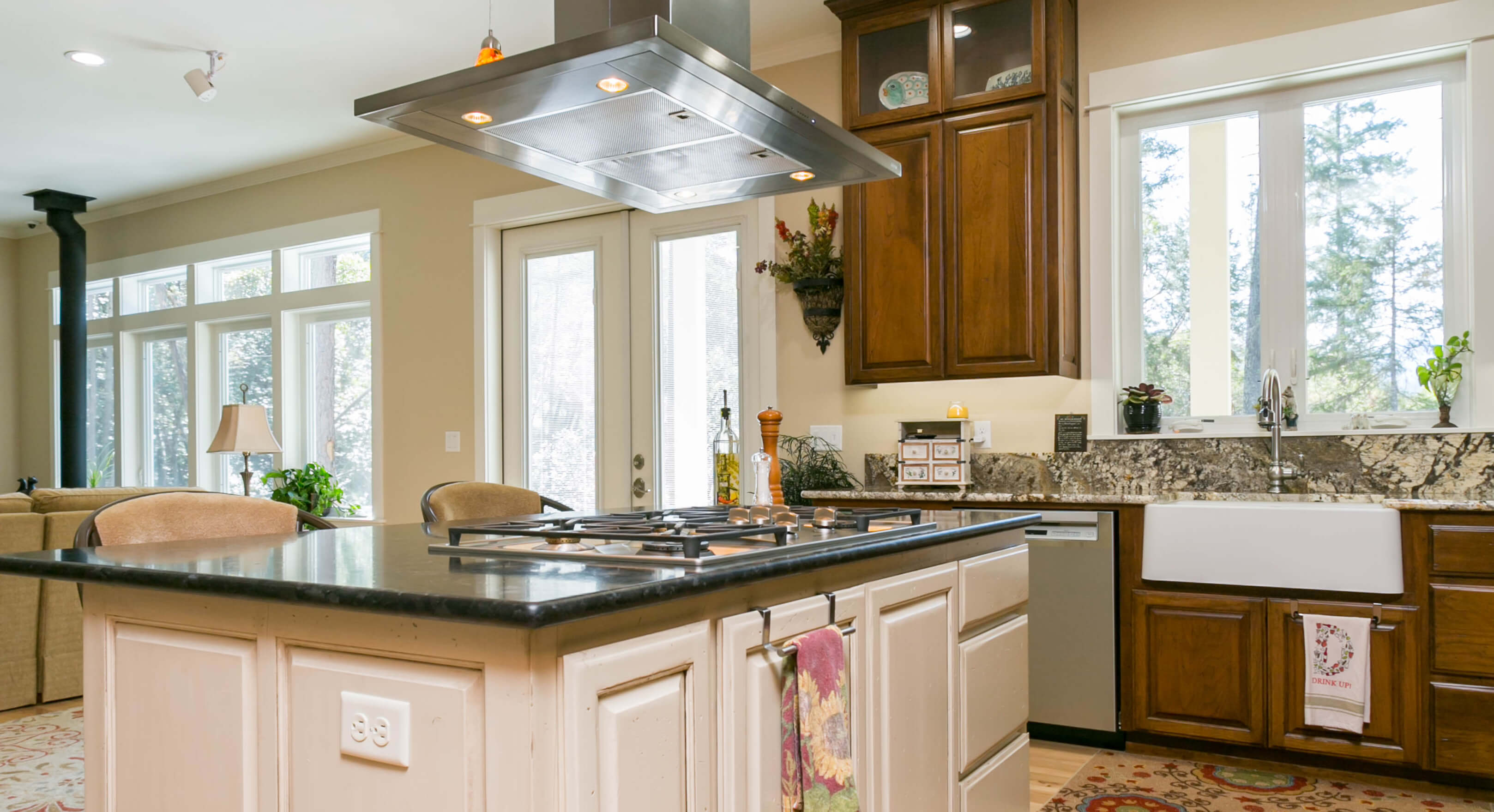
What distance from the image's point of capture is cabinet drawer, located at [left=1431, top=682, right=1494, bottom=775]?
9.01 ft

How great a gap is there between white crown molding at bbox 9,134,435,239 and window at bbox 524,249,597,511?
951mm

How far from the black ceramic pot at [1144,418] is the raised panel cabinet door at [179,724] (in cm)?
313

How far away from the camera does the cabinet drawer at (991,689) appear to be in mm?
2057

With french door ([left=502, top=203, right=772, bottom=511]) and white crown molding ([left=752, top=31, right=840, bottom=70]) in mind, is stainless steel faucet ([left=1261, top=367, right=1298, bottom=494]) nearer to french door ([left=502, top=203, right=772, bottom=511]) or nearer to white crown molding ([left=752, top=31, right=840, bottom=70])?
french door ([left=502, top=203, right=772, bottom=511])

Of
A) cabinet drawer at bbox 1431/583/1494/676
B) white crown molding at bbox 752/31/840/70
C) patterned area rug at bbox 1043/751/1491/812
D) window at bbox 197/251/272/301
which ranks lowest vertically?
patterned area rug at bbox 1043/751/1491/812

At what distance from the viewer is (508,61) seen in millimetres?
1755

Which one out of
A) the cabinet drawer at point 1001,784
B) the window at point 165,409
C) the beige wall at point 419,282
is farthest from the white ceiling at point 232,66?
the cabinet drawer at point 1001,784

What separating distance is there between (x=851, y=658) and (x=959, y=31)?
2806 mm

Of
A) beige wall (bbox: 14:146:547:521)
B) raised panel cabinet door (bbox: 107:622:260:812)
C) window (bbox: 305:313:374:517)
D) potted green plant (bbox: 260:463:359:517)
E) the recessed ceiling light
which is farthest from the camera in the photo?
window (bbox: 305:313:374:517)

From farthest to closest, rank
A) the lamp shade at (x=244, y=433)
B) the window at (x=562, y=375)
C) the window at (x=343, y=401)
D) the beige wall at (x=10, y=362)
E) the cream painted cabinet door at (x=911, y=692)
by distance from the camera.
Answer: the beige wall at (x=10, y=362)
the window at (x=343, y=401)
the lamp shade at (x=244, y=433)
the window at (x=562, y=375)
the cream painted cabinet door at (x=911, y=692)

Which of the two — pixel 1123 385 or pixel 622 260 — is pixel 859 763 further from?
pixel 622 260

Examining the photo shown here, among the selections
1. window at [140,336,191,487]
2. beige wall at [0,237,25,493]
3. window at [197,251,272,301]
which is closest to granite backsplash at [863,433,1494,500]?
window at [197,251,272,301]

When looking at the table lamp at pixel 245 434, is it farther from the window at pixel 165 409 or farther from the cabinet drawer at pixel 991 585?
the cabinet drawer at pixel 991 585

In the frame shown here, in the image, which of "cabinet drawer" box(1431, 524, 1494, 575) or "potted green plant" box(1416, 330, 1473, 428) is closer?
"cabinet drawer" box(1431, 524, 1494, 575)
